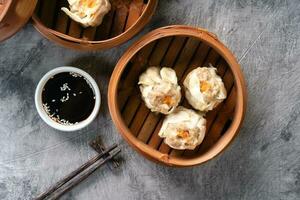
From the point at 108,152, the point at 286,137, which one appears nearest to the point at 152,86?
the point at 108,152

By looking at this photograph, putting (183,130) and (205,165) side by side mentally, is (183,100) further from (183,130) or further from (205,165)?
(205,165)

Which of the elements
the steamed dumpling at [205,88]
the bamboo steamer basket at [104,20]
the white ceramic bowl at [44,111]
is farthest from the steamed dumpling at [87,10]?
the steamed dumpling at [205,88]

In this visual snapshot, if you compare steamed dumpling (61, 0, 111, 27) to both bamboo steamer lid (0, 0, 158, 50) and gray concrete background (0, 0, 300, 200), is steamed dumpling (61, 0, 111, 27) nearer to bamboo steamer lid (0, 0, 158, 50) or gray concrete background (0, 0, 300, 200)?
bamboo steamer lid (0, 0, 158, 50)

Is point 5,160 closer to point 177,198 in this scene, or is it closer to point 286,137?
point 177,198

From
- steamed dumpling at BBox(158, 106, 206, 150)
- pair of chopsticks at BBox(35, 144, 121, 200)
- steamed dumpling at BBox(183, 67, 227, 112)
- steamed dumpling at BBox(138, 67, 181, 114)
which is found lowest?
pair of chopsticks at BBox(35, 144, 121, 200)

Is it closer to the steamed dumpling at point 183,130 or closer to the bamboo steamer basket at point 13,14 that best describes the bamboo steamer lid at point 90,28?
the bamboo steamer basket at point 13,14

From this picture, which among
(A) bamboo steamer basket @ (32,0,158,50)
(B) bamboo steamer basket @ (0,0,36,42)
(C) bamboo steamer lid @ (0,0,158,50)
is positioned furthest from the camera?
(A) bamboo steamer basket @ (32,0,158,50)

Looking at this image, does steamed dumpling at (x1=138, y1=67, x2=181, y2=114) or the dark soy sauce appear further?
the dark soy sauce

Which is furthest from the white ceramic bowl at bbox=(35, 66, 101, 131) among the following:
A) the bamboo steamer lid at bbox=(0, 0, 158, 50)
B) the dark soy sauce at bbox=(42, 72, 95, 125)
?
the bamboo steamer lid at bbox=(0, 0, 158, 50)
